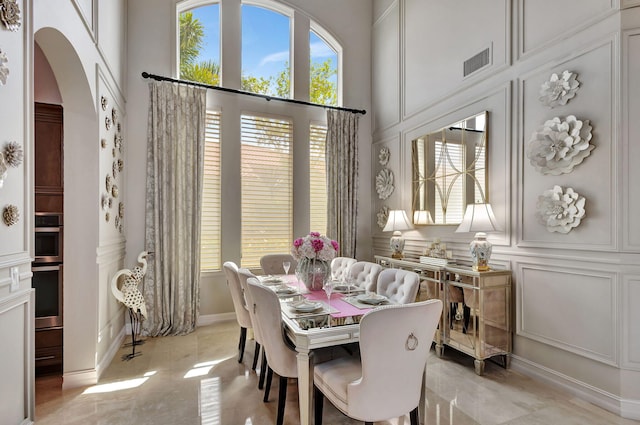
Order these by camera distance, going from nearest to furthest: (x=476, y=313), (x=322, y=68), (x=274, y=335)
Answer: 1. (x=274, y=335)
2. (x=476, y=313)
3. (x=322, y=68)

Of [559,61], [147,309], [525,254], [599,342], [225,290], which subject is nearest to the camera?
[599,342]

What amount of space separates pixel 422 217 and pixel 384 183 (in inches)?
38.4

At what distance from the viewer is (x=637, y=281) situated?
2162 millimetres

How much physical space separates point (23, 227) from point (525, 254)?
141 inches

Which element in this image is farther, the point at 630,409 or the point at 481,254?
the point at 481,254

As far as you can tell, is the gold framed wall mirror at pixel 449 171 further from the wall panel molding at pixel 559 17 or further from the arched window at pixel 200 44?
the arched window at pixel 200 44

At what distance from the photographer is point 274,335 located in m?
1.93

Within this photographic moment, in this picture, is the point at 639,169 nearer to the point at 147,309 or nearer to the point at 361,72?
the point at 361,72

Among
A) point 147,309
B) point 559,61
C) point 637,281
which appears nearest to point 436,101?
point 559,61

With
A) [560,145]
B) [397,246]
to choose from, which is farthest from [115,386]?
[560,145]

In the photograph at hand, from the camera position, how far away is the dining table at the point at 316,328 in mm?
1751

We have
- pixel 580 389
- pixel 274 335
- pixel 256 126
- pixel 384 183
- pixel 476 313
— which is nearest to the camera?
pixel 274 335

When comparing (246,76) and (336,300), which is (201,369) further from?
(246,76)

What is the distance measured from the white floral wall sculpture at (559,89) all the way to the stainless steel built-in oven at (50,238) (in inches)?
165
